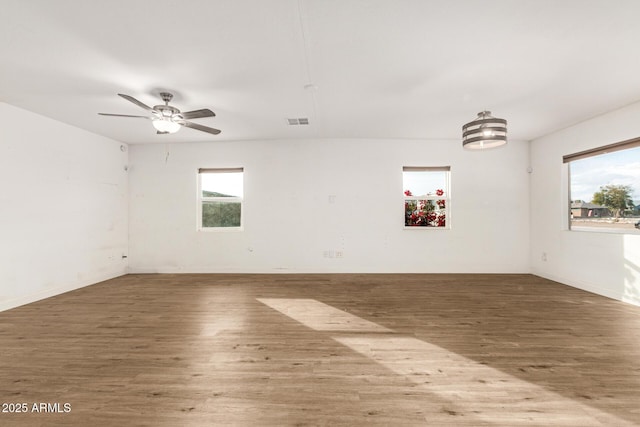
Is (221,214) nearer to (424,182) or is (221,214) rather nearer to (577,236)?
(424,182)

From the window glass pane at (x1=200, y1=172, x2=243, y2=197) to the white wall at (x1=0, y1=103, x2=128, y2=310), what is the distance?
5.07 feet

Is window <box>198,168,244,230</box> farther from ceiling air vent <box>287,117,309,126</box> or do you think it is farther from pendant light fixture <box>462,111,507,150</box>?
pendant light fixture <box>462,111,507,150</box>

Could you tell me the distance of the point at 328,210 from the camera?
16.1 feet

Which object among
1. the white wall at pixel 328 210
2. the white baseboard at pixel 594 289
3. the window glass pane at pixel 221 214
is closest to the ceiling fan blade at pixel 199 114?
the white wall at pixel 328 210

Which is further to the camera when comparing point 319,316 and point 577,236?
point 577,236

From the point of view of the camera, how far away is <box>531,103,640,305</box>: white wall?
3.28 metres

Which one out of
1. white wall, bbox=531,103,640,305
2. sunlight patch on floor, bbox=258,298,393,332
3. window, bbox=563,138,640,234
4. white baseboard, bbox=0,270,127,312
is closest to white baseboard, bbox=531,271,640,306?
white wall, bbox=531,103,640,305

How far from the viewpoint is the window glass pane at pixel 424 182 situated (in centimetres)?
495

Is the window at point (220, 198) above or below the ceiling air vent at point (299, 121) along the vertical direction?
below

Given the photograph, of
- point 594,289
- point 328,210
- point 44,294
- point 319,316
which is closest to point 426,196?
point 328,210

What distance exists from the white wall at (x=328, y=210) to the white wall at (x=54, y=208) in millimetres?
485

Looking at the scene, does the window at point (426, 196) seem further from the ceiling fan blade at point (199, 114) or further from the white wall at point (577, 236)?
the ceiling fan blade at point (199, 114)

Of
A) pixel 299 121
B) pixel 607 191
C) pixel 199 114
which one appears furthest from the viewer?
pixel 299 121

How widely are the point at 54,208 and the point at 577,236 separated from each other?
786 centimetres
